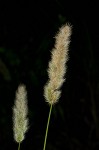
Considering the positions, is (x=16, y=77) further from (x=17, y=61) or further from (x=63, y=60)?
(x=63, y=60)

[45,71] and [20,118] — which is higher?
[45,71]

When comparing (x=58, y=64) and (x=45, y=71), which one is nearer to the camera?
(x=58, y=64)

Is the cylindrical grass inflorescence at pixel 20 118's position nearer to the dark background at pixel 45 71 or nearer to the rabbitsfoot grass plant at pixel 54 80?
the rabbitsfoot grass plant at pixel 54 80

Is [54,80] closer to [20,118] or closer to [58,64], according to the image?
[58,64]

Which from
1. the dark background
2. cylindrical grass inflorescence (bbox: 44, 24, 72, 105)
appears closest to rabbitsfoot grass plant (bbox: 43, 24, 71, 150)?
cylindrical grass inflorescence (bbox: 44, 24, 72, 105)

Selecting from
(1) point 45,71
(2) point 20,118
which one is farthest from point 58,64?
(1) point 45,71

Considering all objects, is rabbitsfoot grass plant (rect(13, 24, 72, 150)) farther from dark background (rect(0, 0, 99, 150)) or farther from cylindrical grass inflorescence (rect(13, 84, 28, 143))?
dark background (rect(0, 0, 99, 150))

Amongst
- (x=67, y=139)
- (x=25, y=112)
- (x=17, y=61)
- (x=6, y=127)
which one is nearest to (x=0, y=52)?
(x=17, y=61)

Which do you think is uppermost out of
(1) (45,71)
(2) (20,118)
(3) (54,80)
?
(1) (45,71)

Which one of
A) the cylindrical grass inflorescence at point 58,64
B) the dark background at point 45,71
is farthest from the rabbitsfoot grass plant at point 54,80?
the dark background at point 45,71
